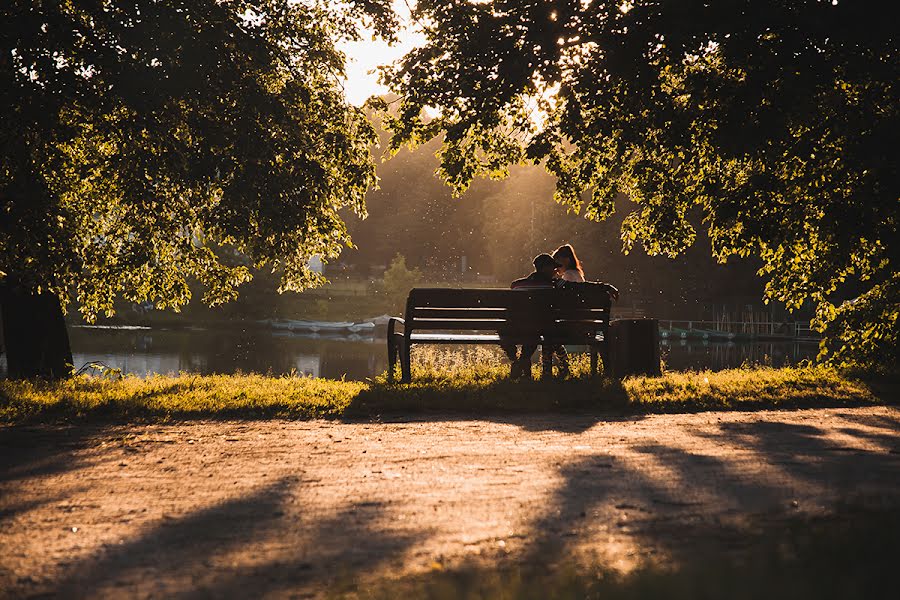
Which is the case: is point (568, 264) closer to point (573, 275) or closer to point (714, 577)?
point (573, 275)

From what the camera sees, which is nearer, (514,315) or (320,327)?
(514,315)

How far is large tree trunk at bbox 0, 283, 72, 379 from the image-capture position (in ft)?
41.2

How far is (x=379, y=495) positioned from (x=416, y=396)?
12.8 ft

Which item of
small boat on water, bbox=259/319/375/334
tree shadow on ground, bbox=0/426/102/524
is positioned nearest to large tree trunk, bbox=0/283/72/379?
tree shadow on ground, bbox=0/426/102/524

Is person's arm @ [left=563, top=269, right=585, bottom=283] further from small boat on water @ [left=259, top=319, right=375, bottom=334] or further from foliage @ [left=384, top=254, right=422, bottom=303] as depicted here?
foliage @ [left=384, top=254, right=422, bottom=303]

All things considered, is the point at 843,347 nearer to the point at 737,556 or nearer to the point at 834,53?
the point at 834,53

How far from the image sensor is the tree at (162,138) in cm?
978

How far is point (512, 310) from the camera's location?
1003 centimetres

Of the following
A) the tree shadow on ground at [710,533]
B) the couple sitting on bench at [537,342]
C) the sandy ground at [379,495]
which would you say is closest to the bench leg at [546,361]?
the couple sitting on bench at [537,342]

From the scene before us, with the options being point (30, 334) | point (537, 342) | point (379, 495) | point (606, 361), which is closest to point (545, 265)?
point (537, 342)

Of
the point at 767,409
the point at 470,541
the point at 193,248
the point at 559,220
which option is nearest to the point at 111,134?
the point at 193,248

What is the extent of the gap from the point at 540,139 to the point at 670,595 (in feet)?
27.1

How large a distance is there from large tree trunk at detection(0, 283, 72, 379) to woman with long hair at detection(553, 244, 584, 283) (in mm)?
7030

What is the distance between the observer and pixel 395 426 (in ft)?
23.7
